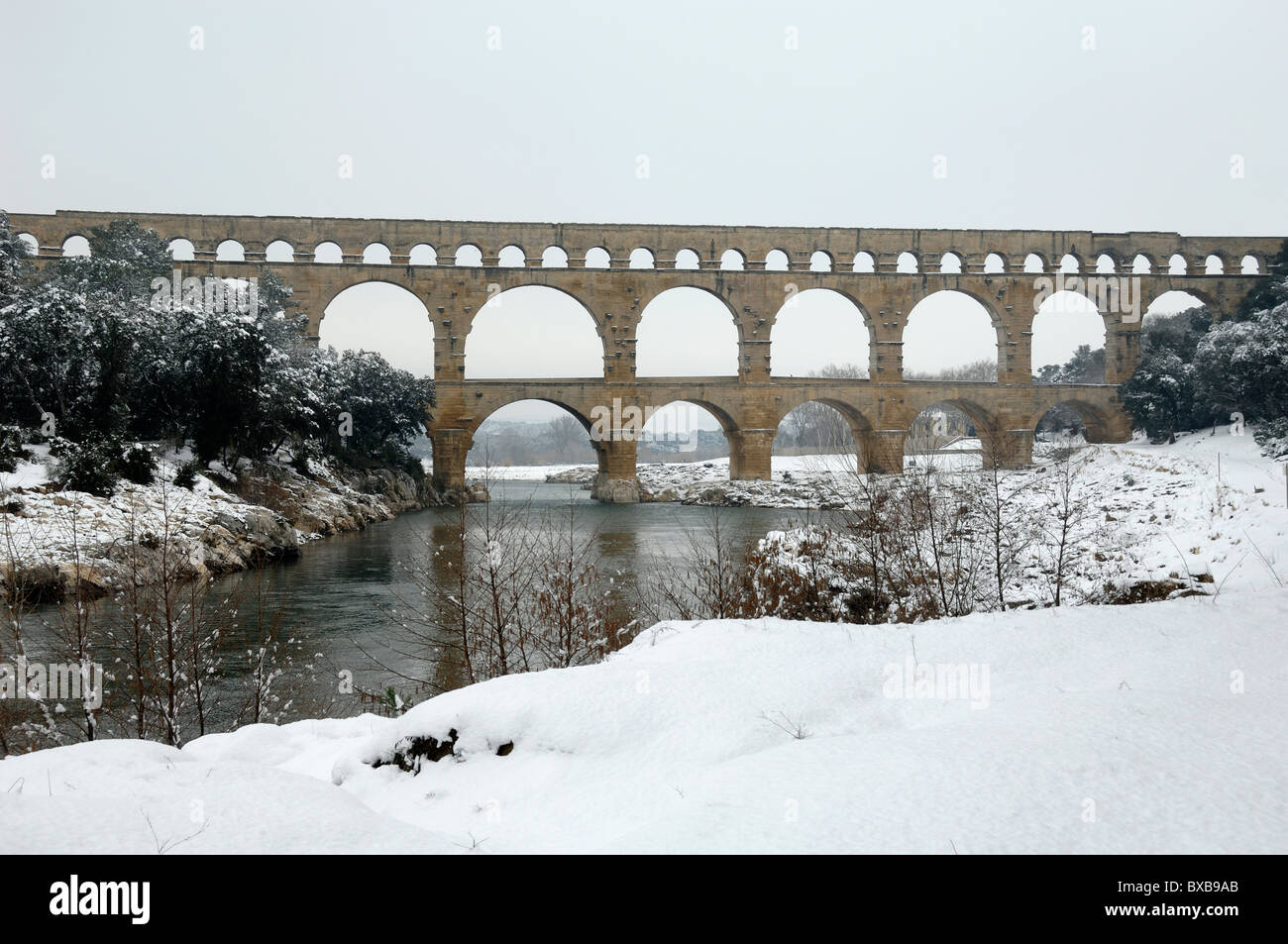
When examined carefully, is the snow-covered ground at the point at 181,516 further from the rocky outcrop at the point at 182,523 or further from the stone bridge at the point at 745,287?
the stone bridge at the point at 745,287

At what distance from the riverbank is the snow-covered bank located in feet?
11.3

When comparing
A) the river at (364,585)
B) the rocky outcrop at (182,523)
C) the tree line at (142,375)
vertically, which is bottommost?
the river at (364,585)

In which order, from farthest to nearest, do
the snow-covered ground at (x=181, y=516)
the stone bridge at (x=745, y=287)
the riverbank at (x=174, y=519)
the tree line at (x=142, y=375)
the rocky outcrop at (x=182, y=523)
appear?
the stone bridge at (x=745, y=287) → the tree line at (x=142, y=375) → the snow-covered ground at (x=181, y=516) → the riverbank at (x=174, y=519) → the rocky outcrop at (x=182, y=523)

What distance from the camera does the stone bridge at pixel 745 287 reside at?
29922 millimetres

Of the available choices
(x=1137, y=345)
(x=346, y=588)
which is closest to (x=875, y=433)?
(x=1137, y=345)

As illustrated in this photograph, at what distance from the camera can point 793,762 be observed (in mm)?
2496

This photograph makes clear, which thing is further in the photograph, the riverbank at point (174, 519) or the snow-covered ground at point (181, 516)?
the snow-covered ground at point (181, 516)

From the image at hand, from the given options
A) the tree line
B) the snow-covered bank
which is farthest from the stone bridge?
the snow-covered bank

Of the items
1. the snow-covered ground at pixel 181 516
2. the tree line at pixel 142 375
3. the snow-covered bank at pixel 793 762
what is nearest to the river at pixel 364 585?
the snow-covered ground at pixel 181 516

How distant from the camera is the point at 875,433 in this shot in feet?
106

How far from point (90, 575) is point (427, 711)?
30.5ft

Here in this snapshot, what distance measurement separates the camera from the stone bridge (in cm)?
2992

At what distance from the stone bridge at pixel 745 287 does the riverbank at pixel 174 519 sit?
9807mm
